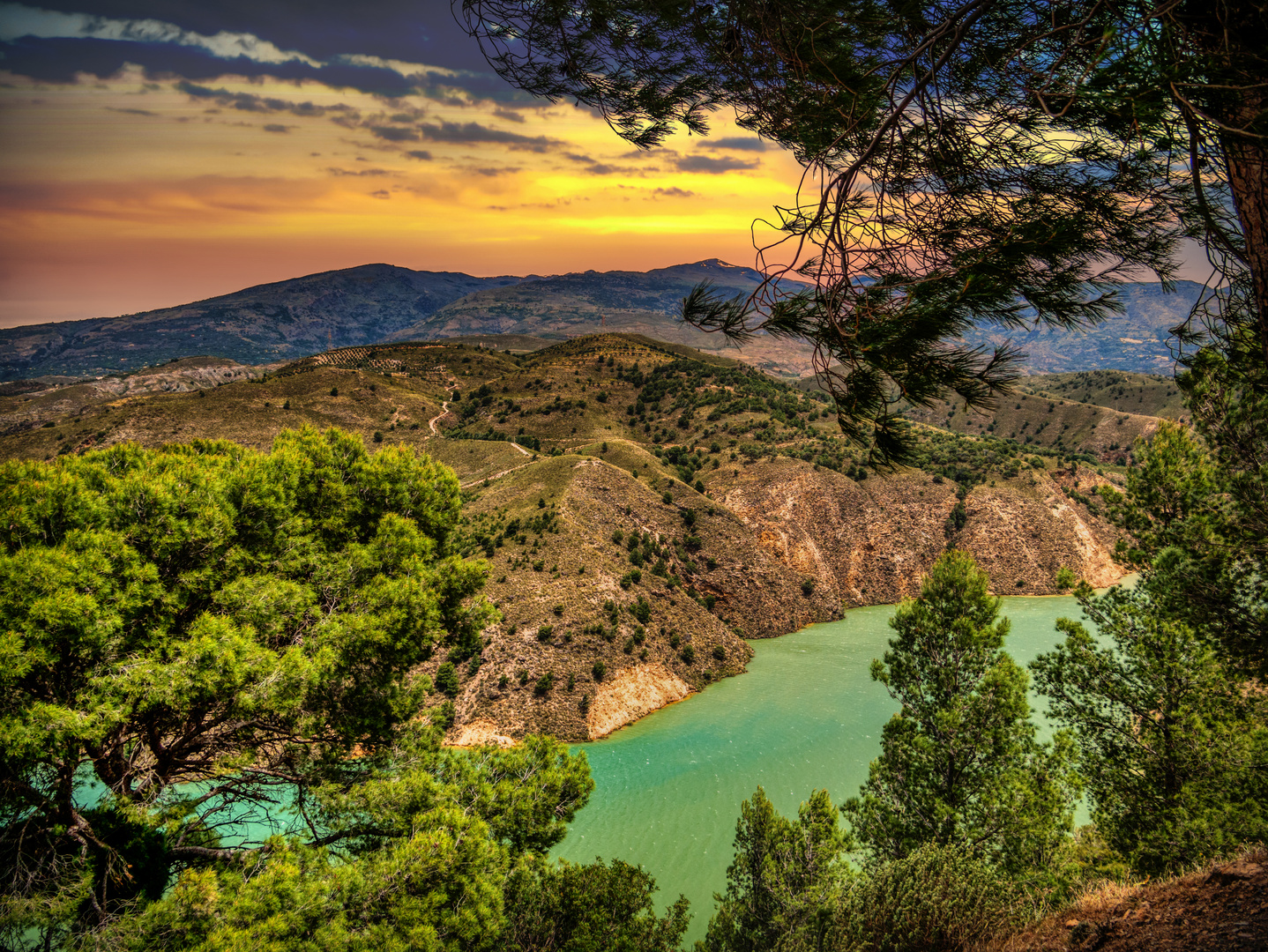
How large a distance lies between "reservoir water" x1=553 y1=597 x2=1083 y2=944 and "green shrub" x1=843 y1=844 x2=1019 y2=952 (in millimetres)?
8677

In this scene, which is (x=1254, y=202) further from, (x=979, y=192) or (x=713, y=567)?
(x=713, y=567)

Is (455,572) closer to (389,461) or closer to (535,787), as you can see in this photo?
(389,461)

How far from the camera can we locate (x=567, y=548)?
35250mm

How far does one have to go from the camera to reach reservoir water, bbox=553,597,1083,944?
1961 cm

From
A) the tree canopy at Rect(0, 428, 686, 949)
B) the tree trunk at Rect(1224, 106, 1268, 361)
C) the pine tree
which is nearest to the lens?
the tree trunk at Rect(1224, 106, 1268, 361)

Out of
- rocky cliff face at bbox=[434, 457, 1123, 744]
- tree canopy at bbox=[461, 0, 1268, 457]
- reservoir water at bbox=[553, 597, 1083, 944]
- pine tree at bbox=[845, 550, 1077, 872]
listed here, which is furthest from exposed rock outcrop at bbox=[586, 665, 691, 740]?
tree canopy at bbox=[461, 0, 1268, 457]

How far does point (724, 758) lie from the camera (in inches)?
1021

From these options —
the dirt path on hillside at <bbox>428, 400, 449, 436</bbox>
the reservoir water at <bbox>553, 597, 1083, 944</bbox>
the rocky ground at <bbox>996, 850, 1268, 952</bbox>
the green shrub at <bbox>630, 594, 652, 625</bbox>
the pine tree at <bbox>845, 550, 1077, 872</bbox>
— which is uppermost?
the dirt path on hillside at <bbox>428, 400, 449, 436</bbox>

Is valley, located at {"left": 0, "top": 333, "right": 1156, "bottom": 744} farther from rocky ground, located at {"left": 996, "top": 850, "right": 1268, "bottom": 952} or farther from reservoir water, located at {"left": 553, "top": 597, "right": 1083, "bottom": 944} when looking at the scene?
rocky ground, located at {"left": 996, "top": 850, "right": 1268, "bottom": 952}

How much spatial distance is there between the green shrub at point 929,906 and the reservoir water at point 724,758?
8.68m

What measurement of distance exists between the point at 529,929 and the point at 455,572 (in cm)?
670

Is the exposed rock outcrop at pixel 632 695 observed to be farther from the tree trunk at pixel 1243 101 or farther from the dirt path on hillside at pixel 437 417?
the dirt path on hillside at pixel 437 417

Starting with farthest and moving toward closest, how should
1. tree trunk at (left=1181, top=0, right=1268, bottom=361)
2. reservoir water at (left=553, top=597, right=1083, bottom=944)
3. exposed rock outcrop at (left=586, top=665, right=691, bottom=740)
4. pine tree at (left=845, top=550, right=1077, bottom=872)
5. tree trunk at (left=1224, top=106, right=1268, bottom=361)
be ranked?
1. exposed rock outcrop at (left=586, top=665, right=691, bottom=740)
2. reservoir water at (left=553, top=597, right=1083, bottom=944)
3. pine tree at (left=845, top=550, right=1077, bottom=872)
4. tree trunk at (left=1224, top=106, right=1268, bottom=361)
5. tree trunk at (left=1181, top=0, right=1268, bottom=361)

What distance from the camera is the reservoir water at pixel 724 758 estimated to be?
19609mm
